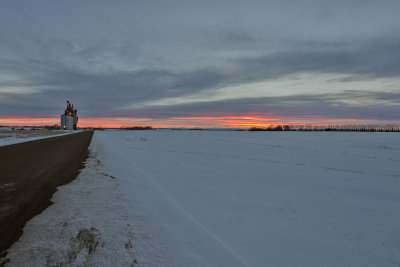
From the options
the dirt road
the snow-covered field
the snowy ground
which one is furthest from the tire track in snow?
the snowy ground

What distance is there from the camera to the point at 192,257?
2.46 metres

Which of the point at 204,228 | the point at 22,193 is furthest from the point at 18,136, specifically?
the point at 204,228

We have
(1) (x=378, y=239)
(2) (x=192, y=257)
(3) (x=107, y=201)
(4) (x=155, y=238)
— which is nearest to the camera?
(2) (x=192, y=257)

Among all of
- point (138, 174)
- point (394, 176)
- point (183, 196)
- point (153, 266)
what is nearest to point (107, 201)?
point (183, 196)

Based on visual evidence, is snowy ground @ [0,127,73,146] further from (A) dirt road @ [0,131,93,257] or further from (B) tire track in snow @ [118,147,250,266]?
(B) tire track in snow @ [118,147,250,266]

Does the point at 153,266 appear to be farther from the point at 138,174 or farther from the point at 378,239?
the point at 138,174

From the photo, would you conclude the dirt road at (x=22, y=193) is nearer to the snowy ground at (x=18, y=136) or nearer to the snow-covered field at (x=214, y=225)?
the snow-covered field at (x=214, y=225)

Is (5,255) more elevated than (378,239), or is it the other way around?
(5,255)

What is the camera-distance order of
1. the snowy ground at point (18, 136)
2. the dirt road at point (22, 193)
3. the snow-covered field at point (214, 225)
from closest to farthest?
the snow-covered field at point (214, 225), the dirt road at point (22, 193), the snowy ground at point (18, 136)

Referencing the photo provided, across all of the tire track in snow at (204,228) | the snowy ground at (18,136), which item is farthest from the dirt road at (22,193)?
the snowy ground at (18,136)

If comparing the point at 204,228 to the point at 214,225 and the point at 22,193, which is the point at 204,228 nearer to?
the point at 214,225

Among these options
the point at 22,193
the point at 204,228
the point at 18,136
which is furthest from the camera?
the point at 18,136

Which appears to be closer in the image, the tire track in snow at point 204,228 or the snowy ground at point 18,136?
the tire track in snow at point 204,228

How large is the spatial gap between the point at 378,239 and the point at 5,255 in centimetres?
511
